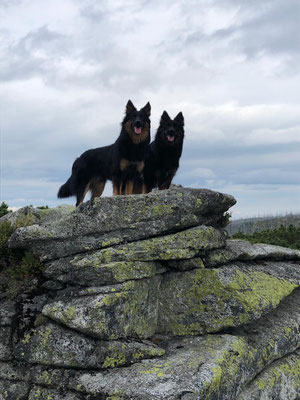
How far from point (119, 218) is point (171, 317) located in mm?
2657

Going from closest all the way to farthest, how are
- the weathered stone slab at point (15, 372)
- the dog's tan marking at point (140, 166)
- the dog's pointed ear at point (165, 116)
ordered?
the weathered stone slab at point (15, 372) < the dog's tan marking at point (140, 166) < the dog's pointed ear at point (165, 116)

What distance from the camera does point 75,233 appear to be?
9.58m

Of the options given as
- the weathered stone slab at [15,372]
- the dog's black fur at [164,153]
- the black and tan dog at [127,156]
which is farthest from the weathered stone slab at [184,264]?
the dog's black fur at [164,153]

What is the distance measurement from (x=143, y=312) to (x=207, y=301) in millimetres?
1596

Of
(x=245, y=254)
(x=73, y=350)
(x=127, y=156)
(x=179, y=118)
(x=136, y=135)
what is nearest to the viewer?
(x=73, y=350)

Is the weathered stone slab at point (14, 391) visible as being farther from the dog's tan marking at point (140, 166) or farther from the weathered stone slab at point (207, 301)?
the dog's tan marking at point (140, 166)

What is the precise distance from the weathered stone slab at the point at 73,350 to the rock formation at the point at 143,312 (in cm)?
2

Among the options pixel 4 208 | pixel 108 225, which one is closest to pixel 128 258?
pixel 108 225

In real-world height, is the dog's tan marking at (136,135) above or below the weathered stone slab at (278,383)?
above


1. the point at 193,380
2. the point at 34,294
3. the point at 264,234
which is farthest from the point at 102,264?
the point at 264,234

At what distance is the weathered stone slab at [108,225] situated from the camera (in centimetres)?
956

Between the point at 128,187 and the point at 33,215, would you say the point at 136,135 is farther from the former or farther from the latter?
the point at 33,215

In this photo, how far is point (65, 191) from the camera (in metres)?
15.3

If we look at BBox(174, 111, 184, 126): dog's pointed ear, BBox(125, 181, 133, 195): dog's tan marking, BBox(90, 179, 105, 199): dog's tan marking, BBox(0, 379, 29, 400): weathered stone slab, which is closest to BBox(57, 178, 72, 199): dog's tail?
BBox(90, 179, 105, 199): dog's tan marking
